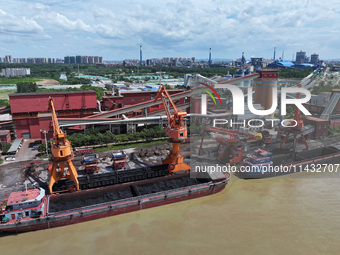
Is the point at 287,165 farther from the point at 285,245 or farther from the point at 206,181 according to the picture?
the point at 285,245

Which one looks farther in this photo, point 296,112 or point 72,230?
point 296,112

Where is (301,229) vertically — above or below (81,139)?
below

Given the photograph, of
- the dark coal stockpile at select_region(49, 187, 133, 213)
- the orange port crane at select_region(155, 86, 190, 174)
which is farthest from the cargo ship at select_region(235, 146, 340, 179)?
the dark coal stockpile at select_region(49, 187, 133, 213)

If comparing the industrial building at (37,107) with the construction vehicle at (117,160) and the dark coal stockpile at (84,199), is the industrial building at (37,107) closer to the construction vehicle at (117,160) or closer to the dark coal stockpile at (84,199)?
the construction vehicle at (117,160)

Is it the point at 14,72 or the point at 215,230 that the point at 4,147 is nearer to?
the point at 215,230

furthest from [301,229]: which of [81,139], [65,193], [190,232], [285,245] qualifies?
[81,139]
